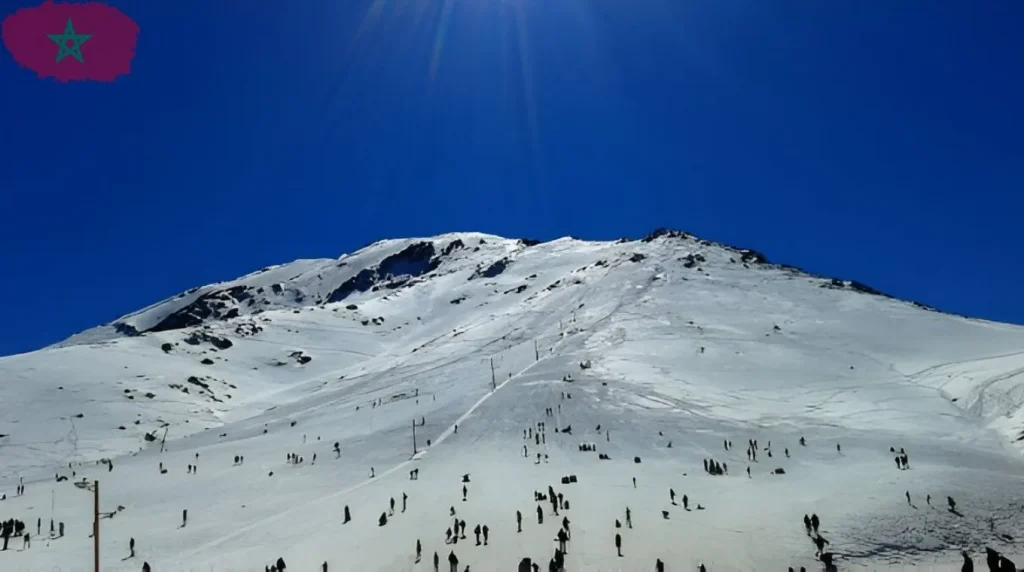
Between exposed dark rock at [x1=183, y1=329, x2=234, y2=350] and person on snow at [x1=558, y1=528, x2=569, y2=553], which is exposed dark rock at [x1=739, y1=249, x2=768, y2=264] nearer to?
A: exposed dark rock at [x1=183, y1=329, x2=234, y2=350]

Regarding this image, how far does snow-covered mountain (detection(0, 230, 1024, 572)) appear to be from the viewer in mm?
30828

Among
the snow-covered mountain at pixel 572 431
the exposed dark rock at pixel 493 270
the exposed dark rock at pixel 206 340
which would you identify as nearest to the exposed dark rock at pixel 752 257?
the snow-covered mountain at pixel 572 431

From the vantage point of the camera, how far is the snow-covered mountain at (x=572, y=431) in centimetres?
3083

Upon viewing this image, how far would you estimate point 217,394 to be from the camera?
95.6 metres

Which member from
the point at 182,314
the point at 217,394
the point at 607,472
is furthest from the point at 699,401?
the point at 182,314

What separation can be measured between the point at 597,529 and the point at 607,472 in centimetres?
1238

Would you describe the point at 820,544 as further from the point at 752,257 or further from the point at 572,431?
the point at 752,257

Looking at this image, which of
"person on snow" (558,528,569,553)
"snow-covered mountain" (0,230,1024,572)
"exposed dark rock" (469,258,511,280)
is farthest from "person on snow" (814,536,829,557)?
"exposed dark rock" (469,258,511,280)

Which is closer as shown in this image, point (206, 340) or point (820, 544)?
point (820, 544)

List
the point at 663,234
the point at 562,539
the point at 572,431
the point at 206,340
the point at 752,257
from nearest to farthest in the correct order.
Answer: the point at 562,539 → the point at 572,431 → the point at 206,340 → the point at 752,257 → the point at 663,234

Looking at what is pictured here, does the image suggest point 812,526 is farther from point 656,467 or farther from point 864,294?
point 864,294

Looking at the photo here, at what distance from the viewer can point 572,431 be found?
54.6 meters

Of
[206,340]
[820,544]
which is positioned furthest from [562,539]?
[206,340]

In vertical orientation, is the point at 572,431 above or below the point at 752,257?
below
